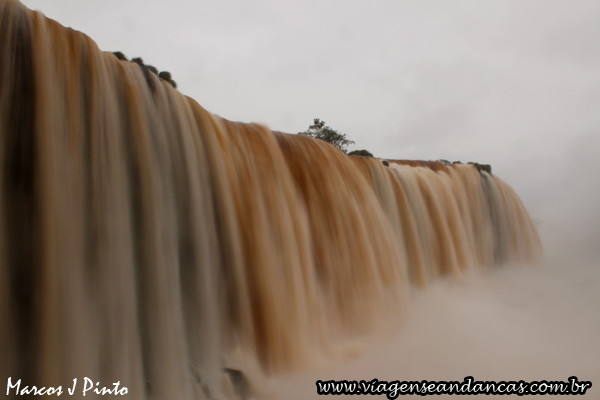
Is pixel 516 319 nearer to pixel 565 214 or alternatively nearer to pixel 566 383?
pixel 566 383

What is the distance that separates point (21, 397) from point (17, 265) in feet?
2.77

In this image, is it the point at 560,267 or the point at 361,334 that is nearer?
the point at 361,334

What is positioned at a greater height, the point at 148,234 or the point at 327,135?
the point at 327,135

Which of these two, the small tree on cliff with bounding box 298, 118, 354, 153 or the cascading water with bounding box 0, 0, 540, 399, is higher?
the small tree on cliff with bounding box 298, 118, 354, 153

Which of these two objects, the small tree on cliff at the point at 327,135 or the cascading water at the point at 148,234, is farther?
the small tree on cliff at the point at 327,135

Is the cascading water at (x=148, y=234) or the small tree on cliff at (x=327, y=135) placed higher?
the small tree on cliff at (x=327, y=135)

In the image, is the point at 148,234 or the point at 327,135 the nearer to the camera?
the point at 148,234

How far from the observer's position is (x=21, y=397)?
107 inches

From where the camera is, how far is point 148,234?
12.3 feet

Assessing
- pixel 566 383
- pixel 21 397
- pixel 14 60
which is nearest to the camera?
pixel 21 397

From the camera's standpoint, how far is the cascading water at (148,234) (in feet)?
9.68

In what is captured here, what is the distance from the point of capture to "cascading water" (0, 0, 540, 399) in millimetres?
2951

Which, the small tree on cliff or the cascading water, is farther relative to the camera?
the small tree on cliff

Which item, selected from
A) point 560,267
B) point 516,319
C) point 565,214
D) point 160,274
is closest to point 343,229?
point 160,274
